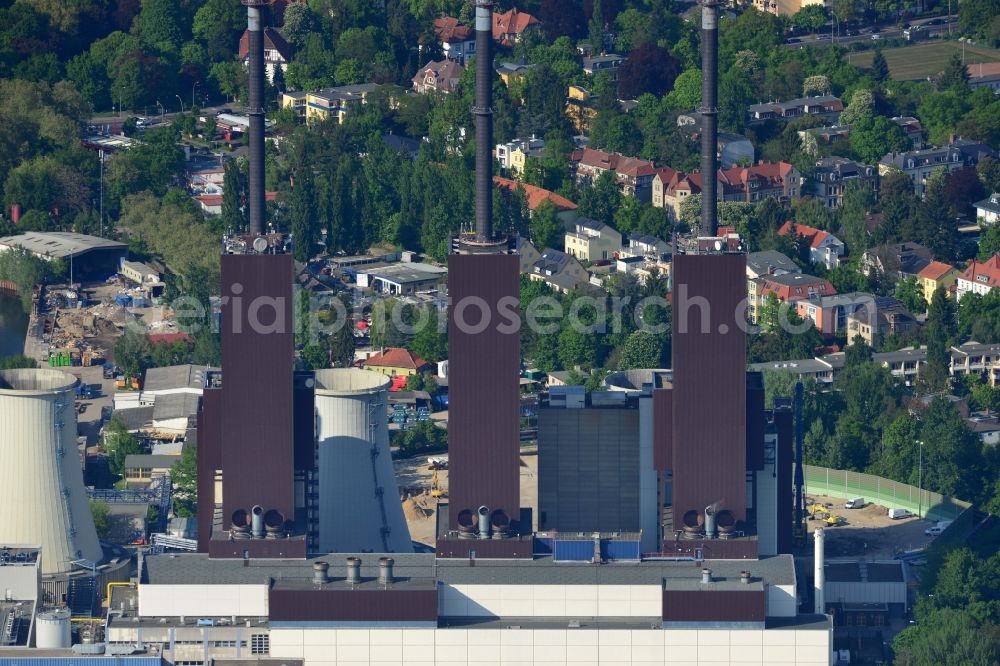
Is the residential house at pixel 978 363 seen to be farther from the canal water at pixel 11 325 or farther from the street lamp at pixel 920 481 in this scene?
the canal water at pixel 11 325

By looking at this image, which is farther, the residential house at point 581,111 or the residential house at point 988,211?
the residential house at point 581,111

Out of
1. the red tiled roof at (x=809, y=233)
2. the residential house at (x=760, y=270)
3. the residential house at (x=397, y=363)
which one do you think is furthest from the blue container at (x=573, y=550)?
the red tiled roof at (x=809, y=233)

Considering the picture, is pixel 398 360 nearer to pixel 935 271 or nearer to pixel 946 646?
pixel 935 271

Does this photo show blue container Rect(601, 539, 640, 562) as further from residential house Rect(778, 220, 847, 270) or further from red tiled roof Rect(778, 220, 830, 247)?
red tiled roof Rect(778, 220, 830, 247)

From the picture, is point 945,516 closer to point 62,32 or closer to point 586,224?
point 586,224

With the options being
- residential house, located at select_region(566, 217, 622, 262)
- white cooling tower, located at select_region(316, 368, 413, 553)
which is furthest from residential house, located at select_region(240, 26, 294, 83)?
white cooling tower, located at select_region(316, 368, 413, 553)

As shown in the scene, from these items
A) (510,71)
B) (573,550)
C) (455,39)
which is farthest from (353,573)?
(455,39)

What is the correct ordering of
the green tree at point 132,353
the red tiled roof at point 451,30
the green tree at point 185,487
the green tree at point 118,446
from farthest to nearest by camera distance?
the red tiled roof at point 451,30, the green tree at point 132,353, the green tree at point 118,446, the green tree at point 185,487
